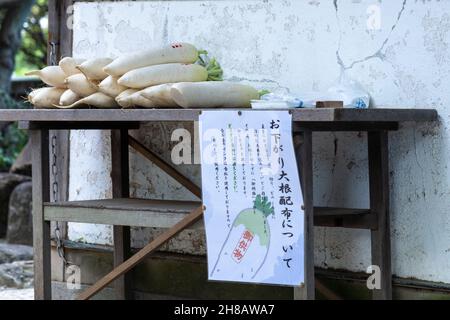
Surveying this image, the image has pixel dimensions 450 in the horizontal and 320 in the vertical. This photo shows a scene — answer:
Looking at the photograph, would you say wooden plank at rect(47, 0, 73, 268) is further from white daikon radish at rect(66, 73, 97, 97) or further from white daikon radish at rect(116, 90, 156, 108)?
white daikon radish at rect(116, 90, 156, 108)

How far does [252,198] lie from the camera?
404 centimetres

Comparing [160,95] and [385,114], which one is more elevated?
[160,95]

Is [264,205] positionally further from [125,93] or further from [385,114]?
[125,93]

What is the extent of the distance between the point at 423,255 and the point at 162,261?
169cm

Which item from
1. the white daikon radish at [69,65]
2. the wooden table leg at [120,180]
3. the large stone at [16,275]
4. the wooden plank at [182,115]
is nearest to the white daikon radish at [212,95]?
the wooden plank at [182,115]

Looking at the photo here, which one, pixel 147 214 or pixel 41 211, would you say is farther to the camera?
pixel 41 211

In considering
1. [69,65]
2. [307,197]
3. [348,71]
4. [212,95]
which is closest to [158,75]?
[212,95]

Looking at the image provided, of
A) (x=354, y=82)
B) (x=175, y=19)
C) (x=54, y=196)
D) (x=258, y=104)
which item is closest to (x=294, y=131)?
(x=258, y=104)

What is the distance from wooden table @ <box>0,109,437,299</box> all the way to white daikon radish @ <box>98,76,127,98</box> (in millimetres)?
226

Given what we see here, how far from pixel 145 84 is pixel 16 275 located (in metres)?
2.69

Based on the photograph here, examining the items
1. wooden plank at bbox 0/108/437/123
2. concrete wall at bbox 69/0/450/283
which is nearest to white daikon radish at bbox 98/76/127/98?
wooden plank at bbox 0/108/437/123

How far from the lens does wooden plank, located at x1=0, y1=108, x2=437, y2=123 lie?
3838 mm
